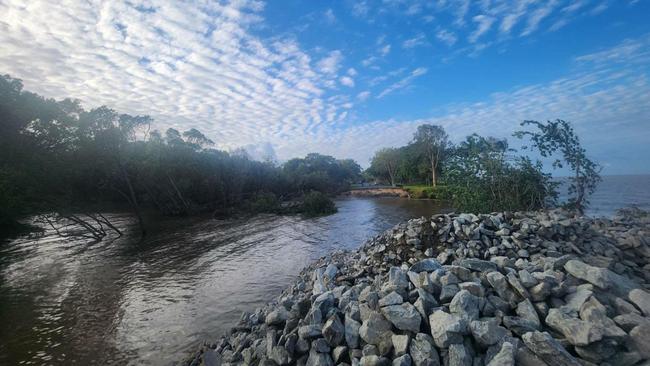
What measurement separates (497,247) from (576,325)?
5.17 metres

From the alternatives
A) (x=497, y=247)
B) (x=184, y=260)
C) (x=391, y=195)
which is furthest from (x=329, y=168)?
(x=497, y=247)

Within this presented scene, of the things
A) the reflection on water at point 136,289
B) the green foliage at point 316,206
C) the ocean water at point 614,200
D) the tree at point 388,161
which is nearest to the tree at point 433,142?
the tree at point 388,161

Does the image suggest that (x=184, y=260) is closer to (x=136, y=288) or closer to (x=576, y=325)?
(x=136, y=288)

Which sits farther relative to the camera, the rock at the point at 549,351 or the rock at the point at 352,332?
the rock at the point at 352,332

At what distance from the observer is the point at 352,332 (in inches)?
157

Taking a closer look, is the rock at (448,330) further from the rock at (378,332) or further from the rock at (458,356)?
the rock at (378,332)

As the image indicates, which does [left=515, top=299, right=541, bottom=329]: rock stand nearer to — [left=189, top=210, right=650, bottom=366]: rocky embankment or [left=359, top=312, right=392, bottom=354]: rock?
[left=189, top=210, right=650, bottom=366]: rocky embankment

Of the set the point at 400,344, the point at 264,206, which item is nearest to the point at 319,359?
the point at 400,344

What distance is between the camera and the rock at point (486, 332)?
3350mm

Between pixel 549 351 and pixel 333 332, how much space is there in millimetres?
2511

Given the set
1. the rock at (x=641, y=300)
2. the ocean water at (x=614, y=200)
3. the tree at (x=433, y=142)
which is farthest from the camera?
the tree at (x=433, y=142)

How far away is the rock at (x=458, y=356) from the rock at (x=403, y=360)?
45cm

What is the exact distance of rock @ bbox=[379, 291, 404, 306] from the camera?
4164mm

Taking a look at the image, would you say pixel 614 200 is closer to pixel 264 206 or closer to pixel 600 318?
pixel 600 318
